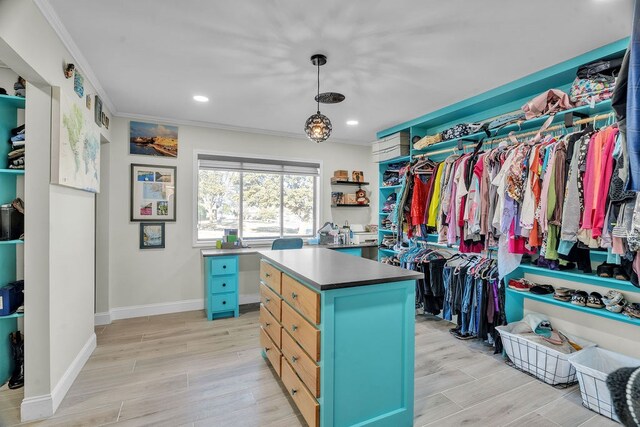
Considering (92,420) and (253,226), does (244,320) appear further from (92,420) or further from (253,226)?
(92,420)

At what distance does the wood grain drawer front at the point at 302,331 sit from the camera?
5.51 feet

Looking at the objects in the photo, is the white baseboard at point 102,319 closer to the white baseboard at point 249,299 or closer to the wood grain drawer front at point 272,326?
the white baseboard at point 249,299

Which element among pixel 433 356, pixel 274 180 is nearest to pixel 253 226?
pixel 274 180

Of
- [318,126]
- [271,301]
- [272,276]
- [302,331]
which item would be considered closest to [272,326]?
[271,301]

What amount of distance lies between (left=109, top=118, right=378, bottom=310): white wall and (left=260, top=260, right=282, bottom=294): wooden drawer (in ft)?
6.23

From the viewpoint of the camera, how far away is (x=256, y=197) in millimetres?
4648

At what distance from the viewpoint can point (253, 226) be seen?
466cm

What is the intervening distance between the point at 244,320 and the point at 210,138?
2434 mm

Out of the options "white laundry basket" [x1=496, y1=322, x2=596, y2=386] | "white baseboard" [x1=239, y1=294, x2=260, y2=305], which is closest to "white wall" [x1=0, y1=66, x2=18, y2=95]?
"white baseboard" [x1=239, y1=294, x2=260, y2=305]

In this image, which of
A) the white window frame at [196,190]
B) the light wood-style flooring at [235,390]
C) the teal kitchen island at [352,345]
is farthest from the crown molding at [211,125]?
the teal kitchen island at [352,345]

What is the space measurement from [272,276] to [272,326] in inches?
15.5

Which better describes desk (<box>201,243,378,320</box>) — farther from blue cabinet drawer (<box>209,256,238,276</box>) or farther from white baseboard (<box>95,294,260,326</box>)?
white baseboard (<box>95,294,260,326</box>)

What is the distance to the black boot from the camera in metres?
2.26

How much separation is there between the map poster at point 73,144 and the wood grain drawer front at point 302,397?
1928mm
